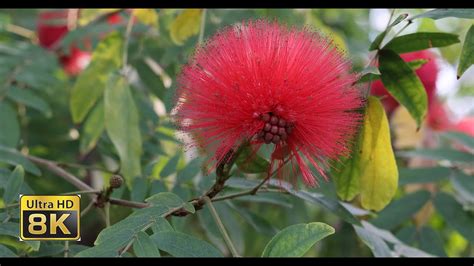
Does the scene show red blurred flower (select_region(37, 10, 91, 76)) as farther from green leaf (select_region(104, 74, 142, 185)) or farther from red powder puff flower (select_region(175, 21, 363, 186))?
red powder puff flower (select_region(175, 21, 363, 186))

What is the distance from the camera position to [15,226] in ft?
4.78

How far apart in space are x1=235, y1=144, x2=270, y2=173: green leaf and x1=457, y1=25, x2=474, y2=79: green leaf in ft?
1.41

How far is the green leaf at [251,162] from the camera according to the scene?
1.58 metres

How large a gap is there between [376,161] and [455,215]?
0.65 m

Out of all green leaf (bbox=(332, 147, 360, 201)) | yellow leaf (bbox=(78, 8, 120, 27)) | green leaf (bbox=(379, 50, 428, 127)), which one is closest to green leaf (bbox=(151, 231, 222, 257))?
green leaf (bbox=(332, 147, 360, 201))

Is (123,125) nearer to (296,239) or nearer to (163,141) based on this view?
(163,141)

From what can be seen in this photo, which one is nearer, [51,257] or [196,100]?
[196,100]

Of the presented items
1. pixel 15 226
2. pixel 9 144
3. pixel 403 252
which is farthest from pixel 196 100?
pixel 9 144

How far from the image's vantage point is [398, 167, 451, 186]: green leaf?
2252mm

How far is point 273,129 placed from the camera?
1431 mm

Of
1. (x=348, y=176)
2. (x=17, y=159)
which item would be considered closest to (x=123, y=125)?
(x=17, y=159)
